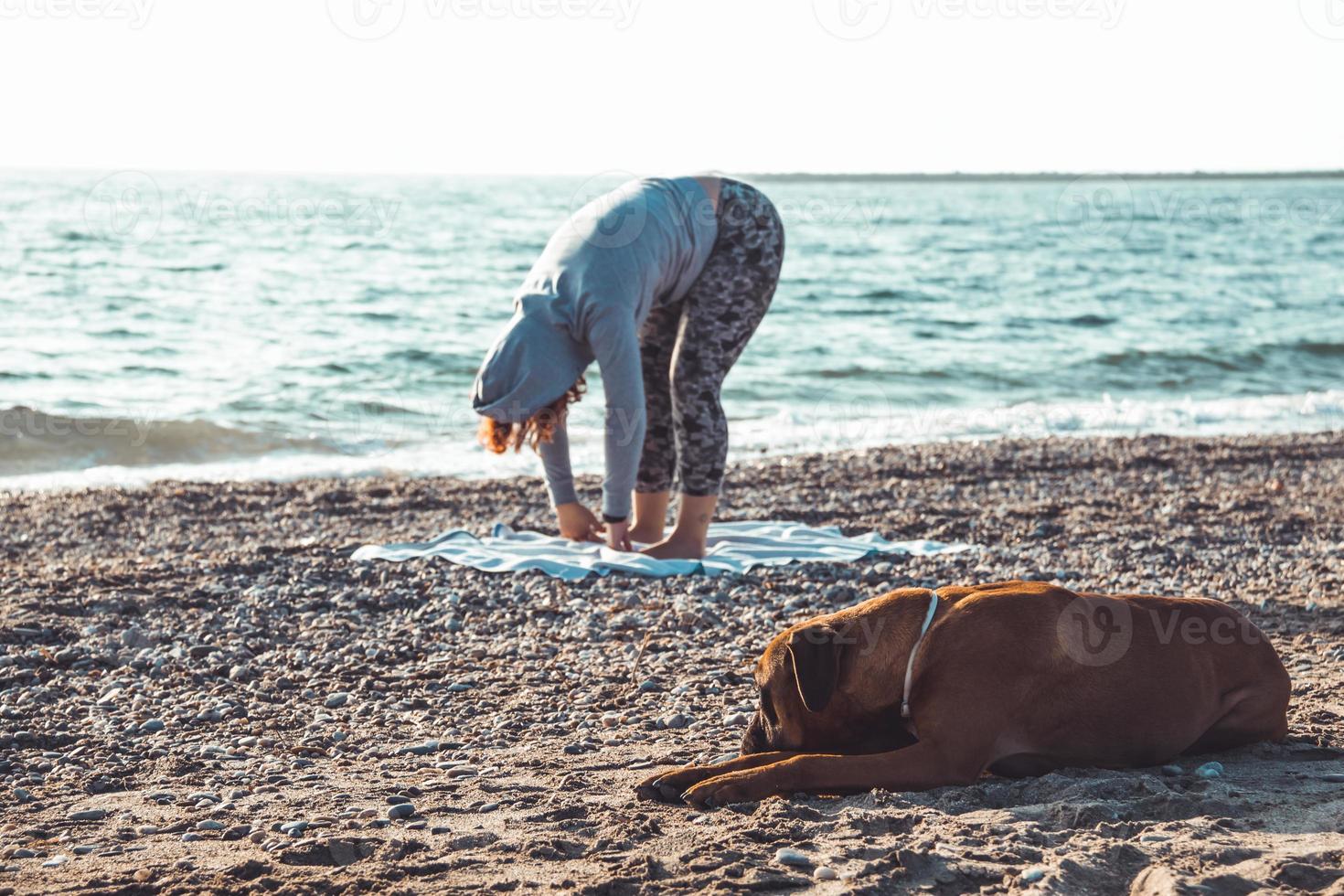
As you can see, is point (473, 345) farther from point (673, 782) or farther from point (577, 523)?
point (673, 782)

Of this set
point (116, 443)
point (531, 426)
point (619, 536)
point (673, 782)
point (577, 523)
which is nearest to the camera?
point (673, 782)

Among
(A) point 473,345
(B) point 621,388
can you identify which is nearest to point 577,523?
(B) point 621,388

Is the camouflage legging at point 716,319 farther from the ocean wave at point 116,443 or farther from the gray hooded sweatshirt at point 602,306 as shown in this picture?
the ocean wave at point 116,443

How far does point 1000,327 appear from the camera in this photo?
21.0m

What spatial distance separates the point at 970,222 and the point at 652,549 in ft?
157

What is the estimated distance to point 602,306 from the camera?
5.21 meters

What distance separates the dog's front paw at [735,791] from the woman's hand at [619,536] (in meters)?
3.06

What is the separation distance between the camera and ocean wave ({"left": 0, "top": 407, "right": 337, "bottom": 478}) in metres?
10.6

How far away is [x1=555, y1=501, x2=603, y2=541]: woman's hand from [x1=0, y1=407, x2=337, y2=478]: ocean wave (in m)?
5.59

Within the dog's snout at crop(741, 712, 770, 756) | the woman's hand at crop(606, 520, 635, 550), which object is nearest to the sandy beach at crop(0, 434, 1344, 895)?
the dog's snout at crop(741, 712, 770, 756)

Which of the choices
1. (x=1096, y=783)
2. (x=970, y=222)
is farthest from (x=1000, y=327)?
(x=970, y=222)

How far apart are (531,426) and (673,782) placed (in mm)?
2874

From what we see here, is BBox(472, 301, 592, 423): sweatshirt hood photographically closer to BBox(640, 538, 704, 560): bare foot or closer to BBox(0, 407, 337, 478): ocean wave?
BBox(640, 538, 704, 560): bare foot

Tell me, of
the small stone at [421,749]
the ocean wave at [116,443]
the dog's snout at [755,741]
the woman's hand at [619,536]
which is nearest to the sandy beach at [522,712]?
the small stone at [421,749]
